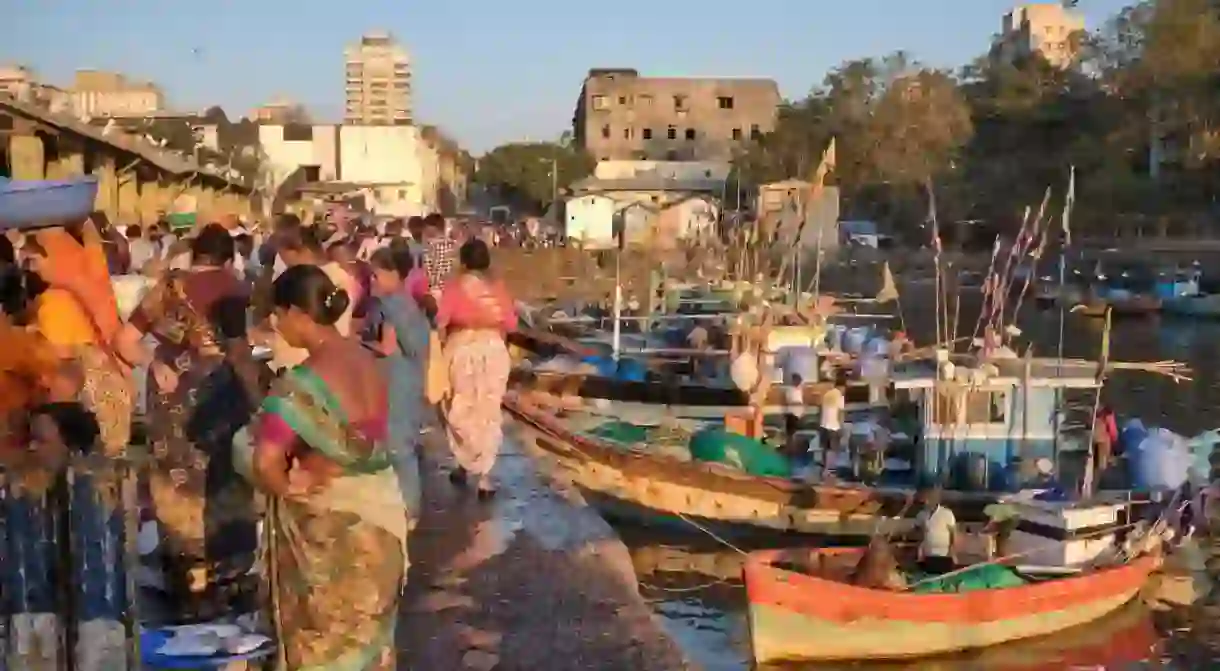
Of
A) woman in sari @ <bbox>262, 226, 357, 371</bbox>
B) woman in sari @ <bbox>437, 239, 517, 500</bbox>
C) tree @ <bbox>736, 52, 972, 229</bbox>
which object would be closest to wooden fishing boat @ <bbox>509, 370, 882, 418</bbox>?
woman in sari @ <bbox>437, 239, 517, 500</bbox>

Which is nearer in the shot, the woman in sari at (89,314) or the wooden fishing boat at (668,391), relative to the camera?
the woman in sari at (89,314)

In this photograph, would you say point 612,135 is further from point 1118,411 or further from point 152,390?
point 152,390

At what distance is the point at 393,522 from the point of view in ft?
16.7

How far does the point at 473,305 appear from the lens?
359 inches

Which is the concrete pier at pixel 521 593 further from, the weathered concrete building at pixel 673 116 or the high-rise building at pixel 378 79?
the high-rise building at pixel 378 79

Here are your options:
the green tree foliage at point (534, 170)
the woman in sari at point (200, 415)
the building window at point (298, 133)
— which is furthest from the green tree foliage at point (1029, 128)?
the woman in sari at point (200, 415)

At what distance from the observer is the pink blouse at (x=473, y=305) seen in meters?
9.12

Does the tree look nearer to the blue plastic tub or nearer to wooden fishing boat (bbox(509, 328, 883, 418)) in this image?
wooden fishing boat (bbox(509, 328, 883, 418))

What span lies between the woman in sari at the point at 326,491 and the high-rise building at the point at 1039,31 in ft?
293

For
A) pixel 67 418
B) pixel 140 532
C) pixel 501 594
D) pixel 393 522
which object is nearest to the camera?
pixel 393 522

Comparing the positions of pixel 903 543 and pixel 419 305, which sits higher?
pixel 419 305

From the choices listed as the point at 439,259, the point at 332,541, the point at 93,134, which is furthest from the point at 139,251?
the point at 332,541

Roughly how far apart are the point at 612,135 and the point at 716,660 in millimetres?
96768

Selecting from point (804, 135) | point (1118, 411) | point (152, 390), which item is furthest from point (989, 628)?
point (804, 135)
